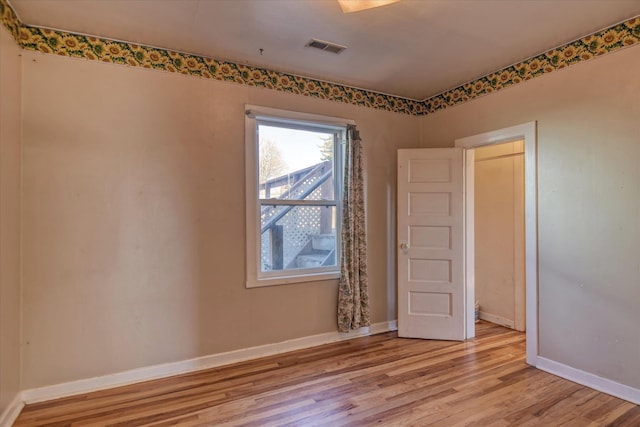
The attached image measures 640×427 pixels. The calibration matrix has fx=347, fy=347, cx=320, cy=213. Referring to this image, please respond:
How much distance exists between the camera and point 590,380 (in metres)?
2.55

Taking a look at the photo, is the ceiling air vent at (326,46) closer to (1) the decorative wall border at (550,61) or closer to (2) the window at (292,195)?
(2) the window at (292,195)

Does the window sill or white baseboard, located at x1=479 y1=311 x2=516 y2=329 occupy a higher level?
the window sill

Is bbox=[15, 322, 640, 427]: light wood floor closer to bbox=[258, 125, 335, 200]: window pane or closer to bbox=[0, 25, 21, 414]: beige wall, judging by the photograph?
bbox=[0, 25, 21, 414]: beige wall

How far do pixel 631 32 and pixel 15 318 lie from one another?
4.53 metres

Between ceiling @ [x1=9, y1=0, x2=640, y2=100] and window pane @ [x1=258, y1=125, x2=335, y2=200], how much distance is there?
2.04 feet

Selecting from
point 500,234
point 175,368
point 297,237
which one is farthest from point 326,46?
point 500,234

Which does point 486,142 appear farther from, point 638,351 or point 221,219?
point 221,219

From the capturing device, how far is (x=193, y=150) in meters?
2.86

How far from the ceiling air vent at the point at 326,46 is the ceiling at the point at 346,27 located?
0.19 feet

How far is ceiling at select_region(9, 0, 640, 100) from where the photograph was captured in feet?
7.19

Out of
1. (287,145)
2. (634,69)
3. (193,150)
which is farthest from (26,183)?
(634,69)

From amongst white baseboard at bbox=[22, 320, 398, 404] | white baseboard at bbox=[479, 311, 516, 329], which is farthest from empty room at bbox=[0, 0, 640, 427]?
white baseboard at bbox=[479, 311, 516, 329]

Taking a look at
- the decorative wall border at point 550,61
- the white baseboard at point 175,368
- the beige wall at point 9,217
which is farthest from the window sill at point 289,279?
the decorative wall border at point 550,61

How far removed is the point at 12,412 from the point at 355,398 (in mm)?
2191
